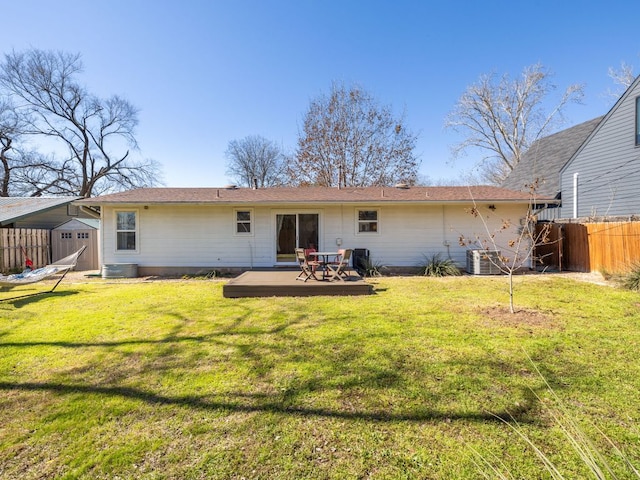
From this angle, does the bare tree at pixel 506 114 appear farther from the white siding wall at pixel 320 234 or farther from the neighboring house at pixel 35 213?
the neighboring house at pixel 35 213

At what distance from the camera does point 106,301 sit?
6.74 meters

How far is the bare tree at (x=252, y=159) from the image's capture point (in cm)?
3272

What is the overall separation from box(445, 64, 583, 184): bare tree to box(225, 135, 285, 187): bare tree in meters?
17.2

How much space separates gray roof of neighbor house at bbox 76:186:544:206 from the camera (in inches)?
402

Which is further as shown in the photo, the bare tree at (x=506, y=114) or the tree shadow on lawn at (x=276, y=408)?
the bare tree at (x=506, y=114)

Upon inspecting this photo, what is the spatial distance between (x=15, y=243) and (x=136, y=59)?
8549mm

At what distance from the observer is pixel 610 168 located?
39.0ft

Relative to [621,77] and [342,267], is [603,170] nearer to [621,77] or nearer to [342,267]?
[342,267]

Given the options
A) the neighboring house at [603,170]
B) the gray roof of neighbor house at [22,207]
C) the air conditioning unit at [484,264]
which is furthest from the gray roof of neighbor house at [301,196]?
the gray roof of neighbor house at [22,207]

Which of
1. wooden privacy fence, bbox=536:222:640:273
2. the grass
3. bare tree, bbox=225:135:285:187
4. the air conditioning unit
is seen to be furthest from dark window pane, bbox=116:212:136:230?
bare tree, bbox=225:135:285:187

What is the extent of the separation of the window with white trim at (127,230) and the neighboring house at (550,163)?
16412 mm

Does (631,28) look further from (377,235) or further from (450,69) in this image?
(377,235)

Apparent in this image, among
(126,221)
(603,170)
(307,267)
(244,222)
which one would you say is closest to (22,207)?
(126,221)

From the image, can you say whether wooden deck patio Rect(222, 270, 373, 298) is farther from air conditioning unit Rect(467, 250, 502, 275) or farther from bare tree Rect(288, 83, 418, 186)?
bare tree Rect(288, 83, 418, 186)
